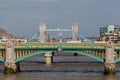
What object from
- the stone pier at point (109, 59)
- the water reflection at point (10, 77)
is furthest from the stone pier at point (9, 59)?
the stone pier at point (109, 59)

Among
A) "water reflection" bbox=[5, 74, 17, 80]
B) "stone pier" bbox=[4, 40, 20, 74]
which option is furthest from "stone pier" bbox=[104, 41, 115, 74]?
"stone pier" bbox=[4, 40, 20, 74]

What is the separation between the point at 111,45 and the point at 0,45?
17867 mm

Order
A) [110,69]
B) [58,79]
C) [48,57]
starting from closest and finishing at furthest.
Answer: [58,79], [110,69], [48,57]

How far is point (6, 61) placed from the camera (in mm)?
84188

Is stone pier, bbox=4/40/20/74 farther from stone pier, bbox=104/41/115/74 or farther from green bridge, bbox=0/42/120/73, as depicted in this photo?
stone pier, bbox=104/41/115/74

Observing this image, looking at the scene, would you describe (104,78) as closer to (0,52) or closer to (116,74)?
(116,74)

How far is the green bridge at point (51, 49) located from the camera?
276 ft

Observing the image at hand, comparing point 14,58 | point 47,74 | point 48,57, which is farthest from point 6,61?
point 48,57

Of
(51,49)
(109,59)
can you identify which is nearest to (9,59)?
(51,49)

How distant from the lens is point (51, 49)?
8519 cm

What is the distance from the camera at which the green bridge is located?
8400cm

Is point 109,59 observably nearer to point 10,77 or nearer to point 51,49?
point 51,49

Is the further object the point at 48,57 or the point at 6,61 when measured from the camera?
the point at 48,57

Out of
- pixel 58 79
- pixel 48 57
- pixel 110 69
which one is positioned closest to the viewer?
pixel 58 79
